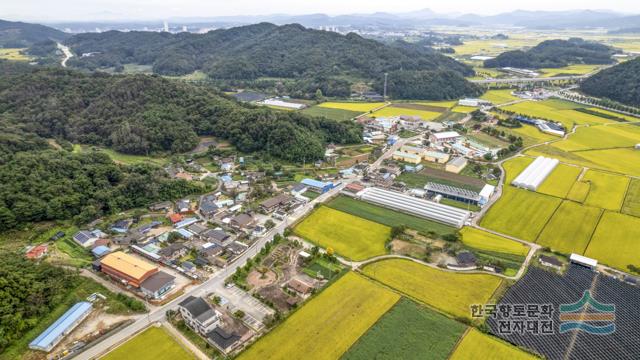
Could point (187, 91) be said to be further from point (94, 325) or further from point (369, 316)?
point (369, 316)

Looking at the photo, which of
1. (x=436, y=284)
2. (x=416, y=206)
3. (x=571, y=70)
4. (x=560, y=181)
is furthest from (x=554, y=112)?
(x=436, y=284)

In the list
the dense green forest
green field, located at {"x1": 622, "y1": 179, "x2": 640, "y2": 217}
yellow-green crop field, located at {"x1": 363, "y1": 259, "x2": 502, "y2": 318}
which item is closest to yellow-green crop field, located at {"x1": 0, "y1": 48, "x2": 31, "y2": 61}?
the dense green forest

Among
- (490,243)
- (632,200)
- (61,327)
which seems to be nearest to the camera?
(61,327)

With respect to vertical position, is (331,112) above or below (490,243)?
above

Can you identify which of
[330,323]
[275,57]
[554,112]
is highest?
[275,57]

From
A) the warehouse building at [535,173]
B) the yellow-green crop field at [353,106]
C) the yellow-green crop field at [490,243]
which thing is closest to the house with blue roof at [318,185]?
the yellow-green crop field at [490,243]

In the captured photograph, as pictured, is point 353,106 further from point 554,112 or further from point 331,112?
point 554,112

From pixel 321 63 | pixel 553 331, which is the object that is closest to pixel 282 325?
pixel 553 331
